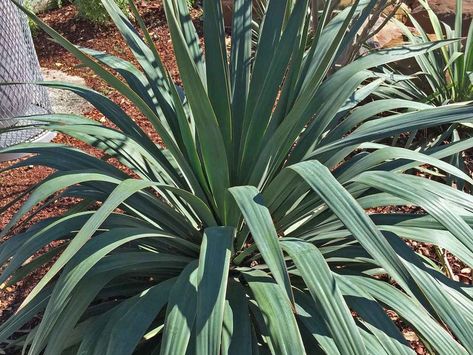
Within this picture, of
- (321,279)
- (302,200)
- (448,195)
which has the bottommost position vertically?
(321,279)

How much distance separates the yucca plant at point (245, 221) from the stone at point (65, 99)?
6.82 ft

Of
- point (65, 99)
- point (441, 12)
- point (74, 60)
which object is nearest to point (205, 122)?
point (65, 99)

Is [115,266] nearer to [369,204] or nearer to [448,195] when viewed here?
[369,204]

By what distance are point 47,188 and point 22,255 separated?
0.74 feet

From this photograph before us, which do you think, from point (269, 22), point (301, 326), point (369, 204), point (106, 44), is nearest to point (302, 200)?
point (369, 204)

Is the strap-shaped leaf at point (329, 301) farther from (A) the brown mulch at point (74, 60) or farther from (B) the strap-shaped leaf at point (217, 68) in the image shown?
(A) the brown mulch at point (74, 60)

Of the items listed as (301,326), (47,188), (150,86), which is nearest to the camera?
(47,188)

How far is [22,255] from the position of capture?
1891mm

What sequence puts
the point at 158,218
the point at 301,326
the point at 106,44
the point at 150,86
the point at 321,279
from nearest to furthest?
the point at 321,279 → the point at 301,326 → the point at 158,218 → the point at 150,86 → the point at 106,44

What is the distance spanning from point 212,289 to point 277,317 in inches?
8.0

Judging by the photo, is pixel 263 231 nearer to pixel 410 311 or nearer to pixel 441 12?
pixel 410 311

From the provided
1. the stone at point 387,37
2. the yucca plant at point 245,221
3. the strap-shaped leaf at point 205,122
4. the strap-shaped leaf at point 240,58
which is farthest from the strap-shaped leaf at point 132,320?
the stone at point 387,37

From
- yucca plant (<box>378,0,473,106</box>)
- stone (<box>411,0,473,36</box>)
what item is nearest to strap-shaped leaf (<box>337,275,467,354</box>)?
yucca plant (<box>378,0,473,106</box>)

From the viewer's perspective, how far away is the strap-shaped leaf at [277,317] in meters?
1.62
